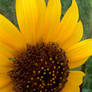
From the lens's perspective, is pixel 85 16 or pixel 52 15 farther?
pixel 85 16

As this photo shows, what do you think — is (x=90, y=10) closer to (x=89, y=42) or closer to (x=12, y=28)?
(x=89, y=42)

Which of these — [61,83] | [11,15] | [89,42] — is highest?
[11,15]

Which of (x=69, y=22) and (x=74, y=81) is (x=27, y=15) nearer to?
(x=69, y=22)

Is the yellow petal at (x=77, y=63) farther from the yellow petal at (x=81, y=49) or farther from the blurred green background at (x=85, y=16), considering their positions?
the blurred green background at (x=85, y=16)

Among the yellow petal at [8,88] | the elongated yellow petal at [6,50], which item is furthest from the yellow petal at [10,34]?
the yellow petal at [8,88]

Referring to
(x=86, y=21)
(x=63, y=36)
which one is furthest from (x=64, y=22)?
(x=86, y=21)

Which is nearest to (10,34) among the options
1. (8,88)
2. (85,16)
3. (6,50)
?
(6,50)

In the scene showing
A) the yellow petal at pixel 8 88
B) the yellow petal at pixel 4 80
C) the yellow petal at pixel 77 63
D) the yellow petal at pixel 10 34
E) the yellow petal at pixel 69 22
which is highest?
the yellow petal at pixel 69 22
